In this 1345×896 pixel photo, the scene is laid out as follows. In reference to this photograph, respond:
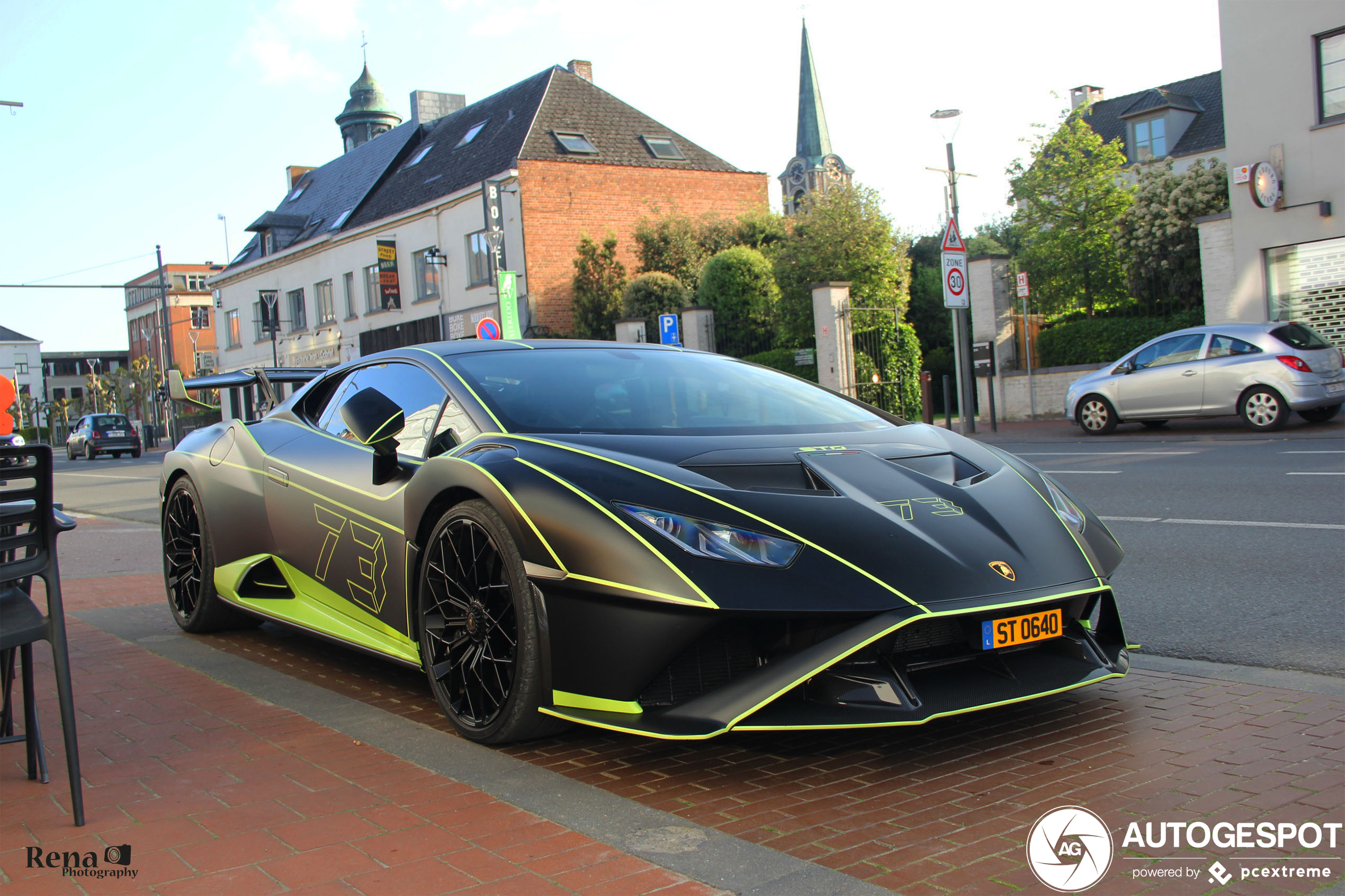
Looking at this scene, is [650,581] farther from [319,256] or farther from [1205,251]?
[319,256]

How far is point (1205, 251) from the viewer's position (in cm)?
2028

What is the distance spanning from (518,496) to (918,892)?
160 centimetres

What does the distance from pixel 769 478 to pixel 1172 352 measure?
15171 mm

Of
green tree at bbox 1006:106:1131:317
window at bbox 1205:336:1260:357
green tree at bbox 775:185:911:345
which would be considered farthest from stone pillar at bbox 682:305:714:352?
window at bbox 1205:336:1260:357

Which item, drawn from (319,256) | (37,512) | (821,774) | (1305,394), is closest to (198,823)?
(37,512)

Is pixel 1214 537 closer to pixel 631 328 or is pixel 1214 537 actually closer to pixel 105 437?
pixel 631 328

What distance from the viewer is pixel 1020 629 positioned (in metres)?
3.13

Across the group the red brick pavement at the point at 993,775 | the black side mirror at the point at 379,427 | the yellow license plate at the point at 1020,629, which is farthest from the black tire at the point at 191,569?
the yellow license plate at the point at 1020,629

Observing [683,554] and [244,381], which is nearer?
[683,554]

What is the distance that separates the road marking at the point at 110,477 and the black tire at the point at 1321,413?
65.9ft

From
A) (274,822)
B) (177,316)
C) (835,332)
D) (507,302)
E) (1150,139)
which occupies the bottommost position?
(274,822)

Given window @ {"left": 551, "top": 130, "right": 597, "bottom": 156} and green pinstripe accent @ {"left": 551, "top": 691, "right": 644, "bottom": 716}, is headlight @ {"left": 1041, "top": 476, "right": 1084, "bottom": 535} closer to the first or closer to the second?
green pinstripe accent @ {"left": 551, "top": 691, "right": 644, "bottom": 716}

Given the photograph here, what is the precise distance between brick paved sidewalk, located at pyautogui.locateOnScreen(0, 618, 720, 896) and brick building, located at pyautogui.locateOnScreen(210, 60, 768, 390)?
28.7m

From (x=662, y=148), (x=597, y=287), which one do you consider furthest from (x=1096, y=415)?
(x=662, y=148)
